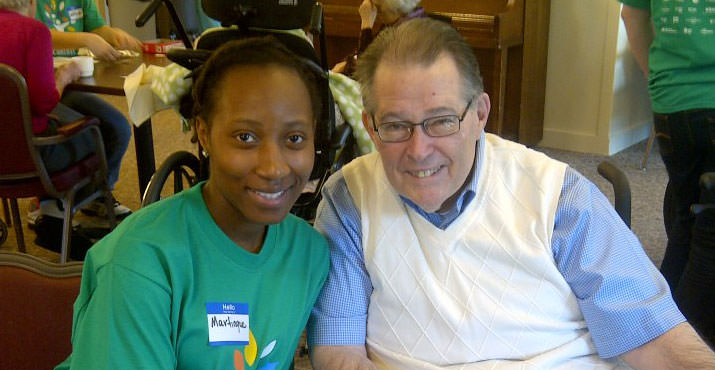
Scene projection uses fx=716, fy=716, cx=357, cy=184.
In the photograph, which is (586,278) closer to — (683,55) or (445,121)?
(445,121)

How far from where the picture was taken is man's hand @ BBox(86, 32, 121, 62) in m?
3.15

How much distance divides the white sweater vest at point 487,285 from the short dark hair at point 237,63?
1.06 ft

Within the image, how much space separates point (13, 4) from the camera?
2688 mm

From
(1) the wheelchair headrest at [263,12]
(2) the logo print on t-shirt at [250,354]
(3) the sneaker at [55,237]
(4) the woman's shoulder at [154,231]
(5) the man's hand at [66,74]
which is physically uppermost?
(1) the wheelchair headrest at [263,12]

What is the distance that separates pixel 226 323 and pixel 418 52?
21.5 inches

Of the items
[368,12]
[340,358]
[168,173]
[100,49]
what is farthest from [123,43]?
[340,358]

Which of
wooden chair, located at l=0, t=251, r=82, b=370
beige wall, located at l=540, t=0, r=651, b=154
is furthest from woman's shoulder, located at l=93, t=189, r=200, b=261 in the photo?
beige wall, located at l=540, t=0, r=651, b=154

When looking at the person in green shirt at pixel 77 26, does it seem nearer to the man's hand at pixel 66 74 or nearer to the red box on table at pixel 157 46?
the red box on table at pixel 157 46

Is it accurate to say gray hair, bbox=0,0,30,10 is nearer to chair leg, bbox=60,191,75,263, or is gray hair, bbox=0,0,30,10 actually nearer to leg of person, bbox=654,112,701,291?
chair leg, bbox=60,191,75,263

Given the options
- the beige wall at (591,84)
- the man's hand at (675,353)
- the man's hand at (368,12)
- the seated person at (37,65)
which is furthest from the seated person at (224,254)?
the beige wall at (591,84)

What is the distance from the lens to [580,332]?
1312 mm

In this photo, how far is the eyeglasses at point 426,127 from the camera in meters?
1.22

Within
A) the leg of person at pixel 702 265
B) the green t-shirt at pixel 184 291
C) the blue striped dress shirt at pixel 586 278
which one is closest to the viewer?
the green t-shirt at pixel 184 291

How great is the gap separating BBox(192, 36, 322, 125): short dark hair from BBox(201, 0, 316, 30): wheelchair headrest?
3.39 ft
